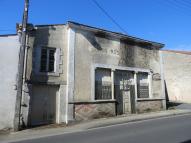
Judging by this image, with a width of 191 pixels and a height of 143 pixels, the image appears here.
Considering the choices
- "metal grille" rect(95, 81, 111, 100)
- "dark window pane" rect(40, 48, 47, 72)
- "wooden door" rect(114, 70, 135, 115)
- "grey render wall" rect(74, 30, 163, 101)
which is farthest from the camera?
"wooden door" rect(114, 70, 135, 115)

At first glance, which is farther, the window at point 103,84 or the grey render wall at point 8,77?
the window at point 103,84

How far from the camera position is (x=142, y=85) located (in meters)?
18.4

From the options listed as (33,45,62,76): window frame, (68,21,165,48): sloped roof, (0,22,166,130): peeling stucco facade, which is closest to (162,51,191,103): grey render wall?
(68,21,165,48): sloped roof

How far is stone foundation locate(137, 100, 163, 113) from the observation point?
57.9 ft

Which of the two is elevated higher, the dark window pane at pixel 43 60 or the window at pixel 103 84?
the dark window pane at pixel 43 60

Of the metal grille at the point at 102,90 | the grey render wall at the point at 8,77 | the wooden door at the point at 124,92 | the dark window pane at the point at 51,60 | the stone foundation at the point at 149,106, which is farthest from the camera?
the stone foundation at the point at 149,106

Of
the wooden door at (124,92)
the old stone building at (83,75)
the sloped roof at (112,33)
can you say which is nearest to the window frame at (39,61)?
the old stone building at (83,75)

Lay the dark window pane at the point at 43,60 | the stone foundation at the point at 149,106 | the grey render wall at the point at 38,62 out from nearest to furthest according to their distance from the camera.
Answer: the grey render wall at the point at 38,62
the dark window pane at the point at 43,60
the stone foundation at the point at 149,106

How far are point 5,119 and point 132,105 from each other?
29.2ft

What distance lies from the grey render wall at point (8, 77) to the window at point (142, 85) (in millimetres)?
9294

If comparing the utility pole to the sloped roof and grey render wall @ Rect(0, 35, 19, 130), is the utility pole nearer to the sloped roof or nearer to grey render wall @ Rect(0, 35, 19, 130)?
grey render wall @ Rect(0, 35, 19, 130)

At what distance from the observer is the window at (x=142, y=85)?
1812cm

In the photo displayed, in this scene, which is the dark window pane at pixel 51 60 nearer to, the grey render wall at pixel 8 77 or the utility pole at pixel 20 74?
the grey render wall at pixel 8 77

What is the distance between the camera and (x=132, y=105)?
1736cm
